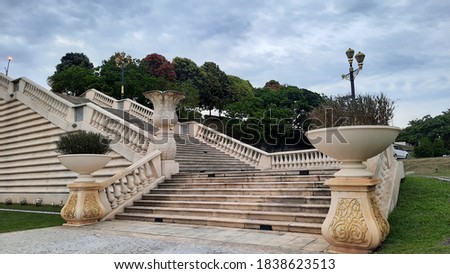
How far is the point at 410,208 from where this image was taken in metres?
6.89

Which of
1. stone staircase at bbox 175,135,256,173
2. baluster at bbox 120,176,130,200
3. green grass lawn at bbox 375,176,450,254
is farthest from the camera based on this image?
stone staircase at bbox 175,135,256,173

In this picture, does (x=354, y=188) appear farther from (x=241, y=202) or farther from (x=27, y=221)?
(x=27, y=221)

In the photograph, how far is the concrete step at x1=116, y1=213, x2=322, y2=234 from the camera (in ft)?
19.9

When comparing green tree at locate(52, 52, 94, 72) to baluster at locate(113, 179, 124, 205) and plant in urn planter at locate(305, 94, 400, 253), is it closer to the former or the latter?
baluster at locate(113, 179, 124, 205)

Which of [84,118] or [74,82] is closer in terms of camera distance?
A: [84,118]

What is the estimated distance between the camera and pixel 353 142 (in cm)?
455

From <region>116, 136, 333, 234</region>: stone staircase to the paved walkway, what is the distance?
0.37 metres

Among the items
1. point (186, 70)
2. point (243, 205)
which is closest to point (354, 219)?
point (243, 205)

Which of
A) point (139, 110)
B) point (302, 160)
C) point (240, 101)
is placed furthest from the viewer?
point (240, 101)

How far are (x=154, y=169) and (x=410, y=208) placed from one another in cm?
685

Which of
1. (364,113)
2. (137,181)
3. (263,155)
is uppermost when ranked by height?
(364,113)

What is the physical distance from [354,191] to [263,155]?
998cm

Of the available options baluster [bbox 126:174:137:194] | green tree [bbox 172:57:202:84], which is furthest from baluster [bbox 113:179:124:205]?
green tree [bbox 172:57:202:84]

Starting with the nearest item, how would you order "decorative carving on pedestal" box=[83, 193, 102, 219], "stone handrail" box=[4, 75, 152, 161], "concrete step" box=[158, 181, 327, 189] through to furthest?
"decorative carving on pedestal" box=[83, 193, 102, 219], "concrete step" box=[158, 181, 327, 189], "stone handrail" box=[4, 75, 152, 161]
